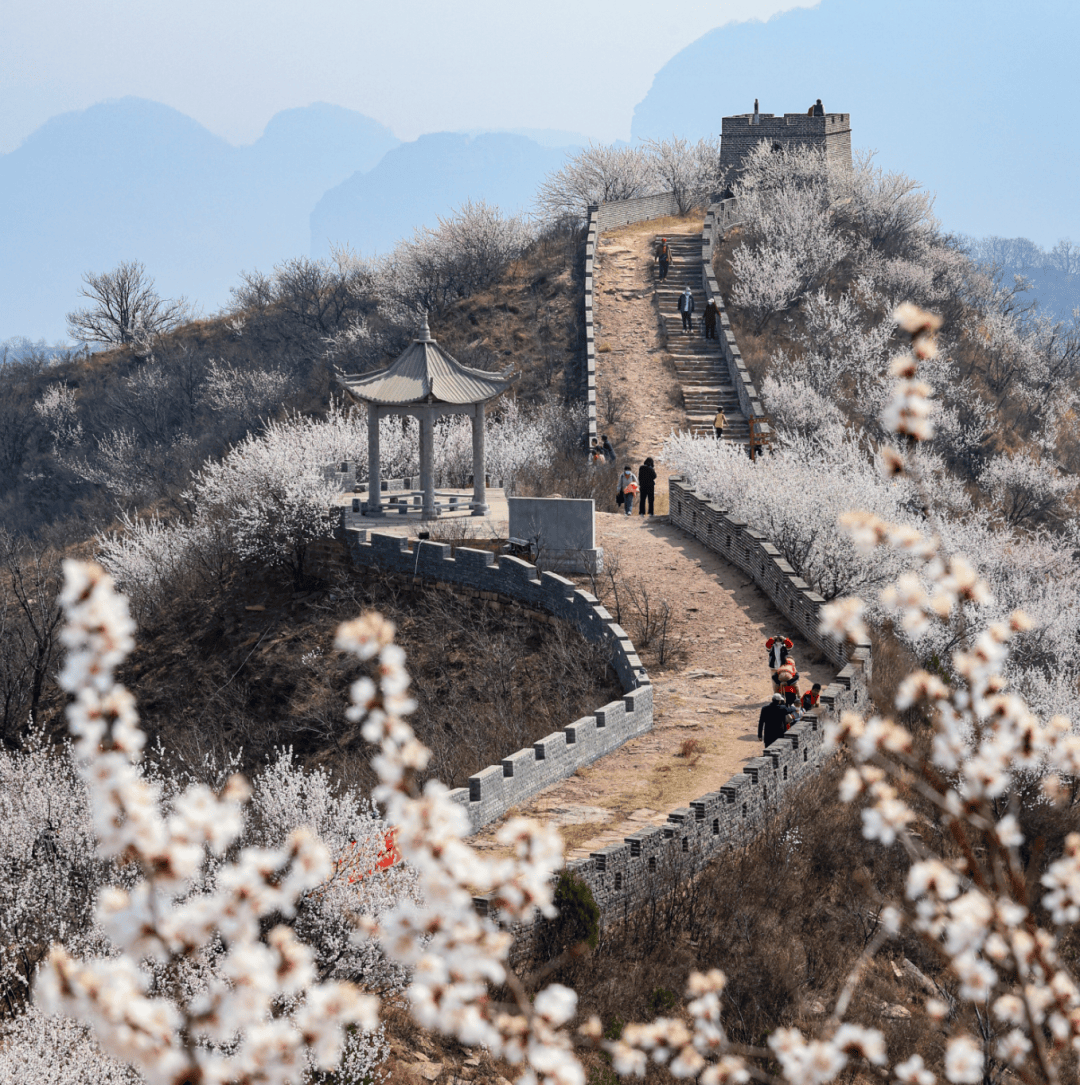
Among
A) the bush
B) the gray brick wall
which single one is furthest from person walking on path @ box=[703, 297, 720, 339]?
the bush

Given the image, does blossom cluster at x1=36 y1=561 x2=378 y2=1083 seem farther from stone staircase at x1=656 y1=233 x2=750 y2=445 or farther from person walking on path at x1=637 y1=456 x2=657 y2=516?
stone staircase at x1=656 y1=233 x2=750 y2=445

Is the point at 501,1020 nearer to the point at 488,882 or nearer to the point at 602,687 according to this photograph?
the point at 488,882

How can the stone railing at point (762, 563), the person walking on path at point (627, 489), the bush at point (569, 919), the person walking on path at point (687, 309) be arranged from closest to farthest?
the bush at point (569, 919), the stone railing at point (762, 563), the person walking on path at point (627, 489), the person walking on path at point (687, 309)

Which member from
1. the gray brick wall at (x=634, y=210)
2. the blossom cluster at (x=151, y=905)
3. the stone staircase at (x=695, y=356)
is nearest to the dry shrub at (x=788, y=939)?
the blossom cluster at (x=151, y=905)

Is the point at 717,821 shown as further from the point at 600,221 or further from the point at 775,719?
the point at 600,221

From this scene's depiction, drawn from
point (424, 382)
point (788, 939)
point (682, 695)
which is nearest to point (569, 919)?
point (788, 939)

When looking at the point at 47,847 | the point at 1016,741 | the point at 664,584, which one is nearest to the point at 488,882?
the point at 1016,741

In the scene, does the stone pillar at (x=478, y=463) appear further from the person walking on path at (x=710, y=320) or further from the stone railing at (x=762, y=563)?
the person walking on path at (x=710, y=320)
